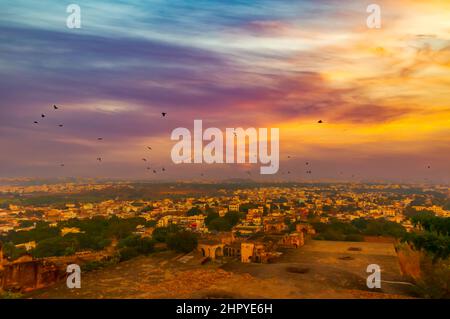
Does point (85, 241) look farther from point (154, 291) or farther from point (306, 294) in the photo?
point (306, 294)

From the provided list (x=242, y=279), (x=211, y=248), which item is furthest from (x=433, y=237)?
(x=211, y=248)

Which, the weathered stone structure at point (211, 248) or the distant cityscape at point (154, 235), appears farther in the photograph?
the weathered stone structure at point (211, 248)

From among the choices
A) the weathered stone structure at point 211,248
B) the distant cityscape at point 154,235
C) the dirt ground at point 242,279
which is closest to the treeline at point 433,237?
the distant cityscape at point 154,235

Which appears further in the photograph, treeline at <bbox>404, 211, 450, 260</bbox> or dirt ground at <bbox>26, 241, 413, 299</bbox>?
treeline at <bbox>404, 211, 450, 260</bbox>

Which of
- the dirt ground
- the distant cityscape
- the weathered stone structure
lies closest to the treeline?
the distant cityscape

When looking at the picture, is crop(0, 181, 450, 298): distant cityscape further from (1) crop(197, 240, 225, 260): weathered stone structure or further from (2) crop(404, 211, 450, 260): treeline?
(2) crop(404, 211, 450, 260): treeline

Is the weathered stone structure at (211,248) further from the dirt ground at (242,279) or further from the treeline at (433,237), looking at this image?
the treeline at (433,237)

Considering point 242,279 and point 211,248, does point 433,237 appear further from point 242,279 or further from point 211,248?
point 211,248
